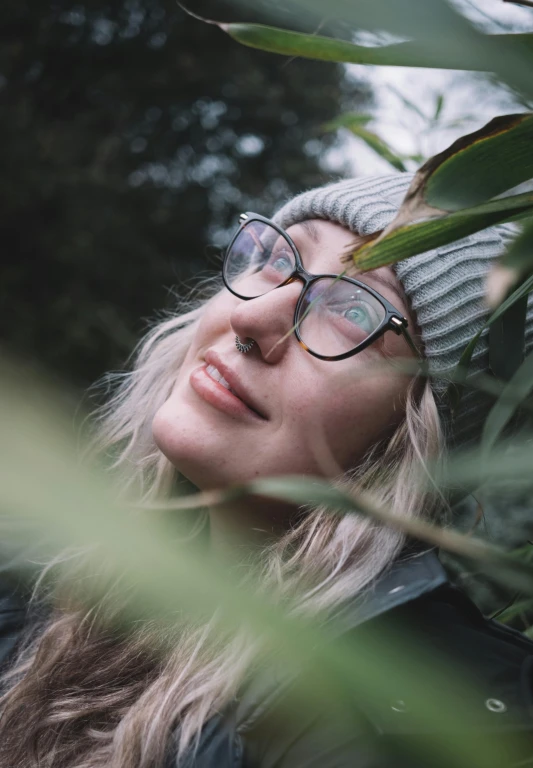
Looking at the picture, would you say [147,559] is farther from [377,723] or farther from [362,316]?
[362,316]

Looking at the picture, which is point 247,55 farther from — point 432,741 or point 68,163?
point 432,741

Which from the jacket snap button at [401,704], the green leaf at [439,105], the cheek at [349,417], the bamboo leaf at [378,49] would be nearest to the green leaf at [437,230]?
the bamboo leaf at [378,49]

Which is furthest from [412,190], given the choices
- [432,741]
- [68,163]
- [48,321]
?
[68,163]

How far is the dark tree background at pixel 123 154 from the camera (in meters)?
4.96

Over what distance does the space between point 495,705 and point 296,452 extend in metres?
0.49

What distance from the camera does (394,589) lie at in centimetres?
84

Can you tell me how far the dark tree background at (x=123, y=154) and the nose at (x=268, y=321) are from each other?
3.65 meters

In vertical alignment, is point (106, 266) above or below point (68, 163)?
below

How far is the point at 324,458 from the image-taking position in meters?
1.04

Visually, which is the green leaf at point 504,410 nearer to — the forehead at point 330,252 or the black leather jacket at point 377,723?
the black leather jacket at point 377,723

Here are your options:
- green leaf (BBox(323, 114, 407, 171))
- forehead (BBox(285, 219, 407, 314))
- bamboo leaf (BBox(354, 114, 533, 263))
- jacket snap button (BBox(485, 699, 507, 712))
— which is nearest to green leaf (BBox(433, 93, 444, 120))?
green leaf (BBox(323, 114, 407, 171))

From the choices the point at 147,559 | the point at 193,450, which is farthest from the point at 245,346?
the point at 147,559

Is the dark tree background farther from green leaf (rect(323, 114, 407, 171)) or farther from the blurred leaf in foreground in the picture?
the blurred leaf in foreground

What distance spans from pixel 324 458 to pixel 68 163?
473 cm
